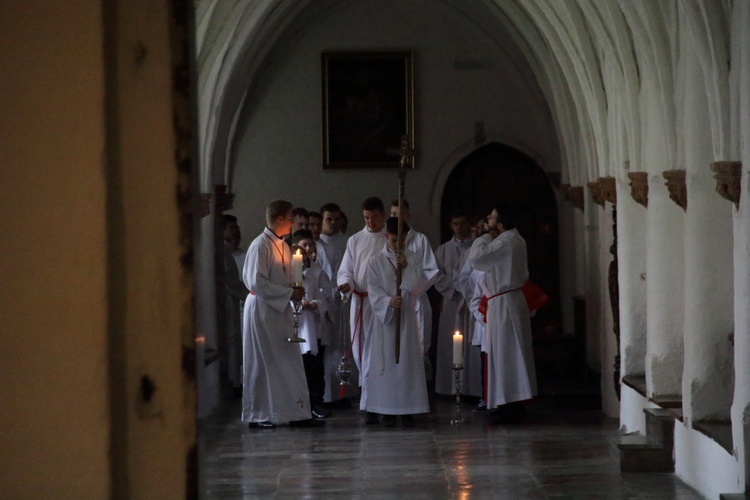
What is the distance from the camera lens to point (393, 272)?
34.4ft

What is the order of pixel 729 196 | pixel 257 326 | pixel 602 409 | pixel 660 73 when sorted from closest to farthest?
1. pixel 729 196
2. pixel 660 73
3. pixel 257 326
4. pixel 602 409

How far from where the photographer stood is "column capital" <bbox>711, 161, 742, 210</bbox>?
5.93 metres

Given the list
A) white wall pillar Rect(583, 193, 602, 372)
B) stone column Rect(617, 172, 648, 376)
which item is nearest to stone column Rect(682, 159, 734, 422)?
stone column Rect(617, 172, 648, 376)

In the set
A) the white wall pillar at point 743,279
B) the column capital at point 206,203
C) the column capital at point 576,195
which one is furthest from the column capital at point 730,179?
the column capital at point 576,195

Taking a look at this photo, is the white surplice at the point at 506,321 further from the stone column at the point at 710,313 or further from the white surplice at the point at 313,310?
the stone column at the point at 710,313

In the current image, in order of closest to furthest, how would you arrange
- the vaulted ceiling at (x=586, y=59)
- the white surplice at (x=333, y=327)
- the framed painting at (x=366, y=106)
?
1. the vaulted ceiling at (x=586, y=59)
2. the white surplice at (x=333, y=327)
3. the framed painting at (x=366, y=106)

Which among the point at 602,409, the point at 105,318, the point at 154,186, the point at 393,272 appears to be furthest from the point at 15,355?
the point at 602,409

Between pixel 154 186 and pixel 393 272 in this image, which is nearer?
pixel 154 186

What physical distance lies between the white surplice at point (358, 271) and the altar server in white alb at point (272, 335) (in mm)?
845

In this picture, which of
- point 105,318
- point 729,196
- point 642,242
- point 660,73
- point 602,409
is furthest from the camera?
point 602,409

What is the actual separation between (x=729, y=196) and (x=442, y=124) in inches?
393

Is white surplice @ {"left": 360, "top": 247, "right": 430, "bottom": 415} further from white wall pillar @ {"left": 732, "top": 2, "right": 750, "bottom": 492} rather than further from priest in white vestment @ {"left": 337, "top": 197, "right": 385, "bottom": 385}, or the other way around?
white wall pillar @ {"left": 732, "top": 2, "right": 750, "bottom": 492}

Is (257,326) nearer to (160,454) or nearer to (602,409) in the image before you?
(602,409)

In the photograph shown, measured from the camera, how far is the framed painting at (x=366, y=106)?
1588 centimetres
